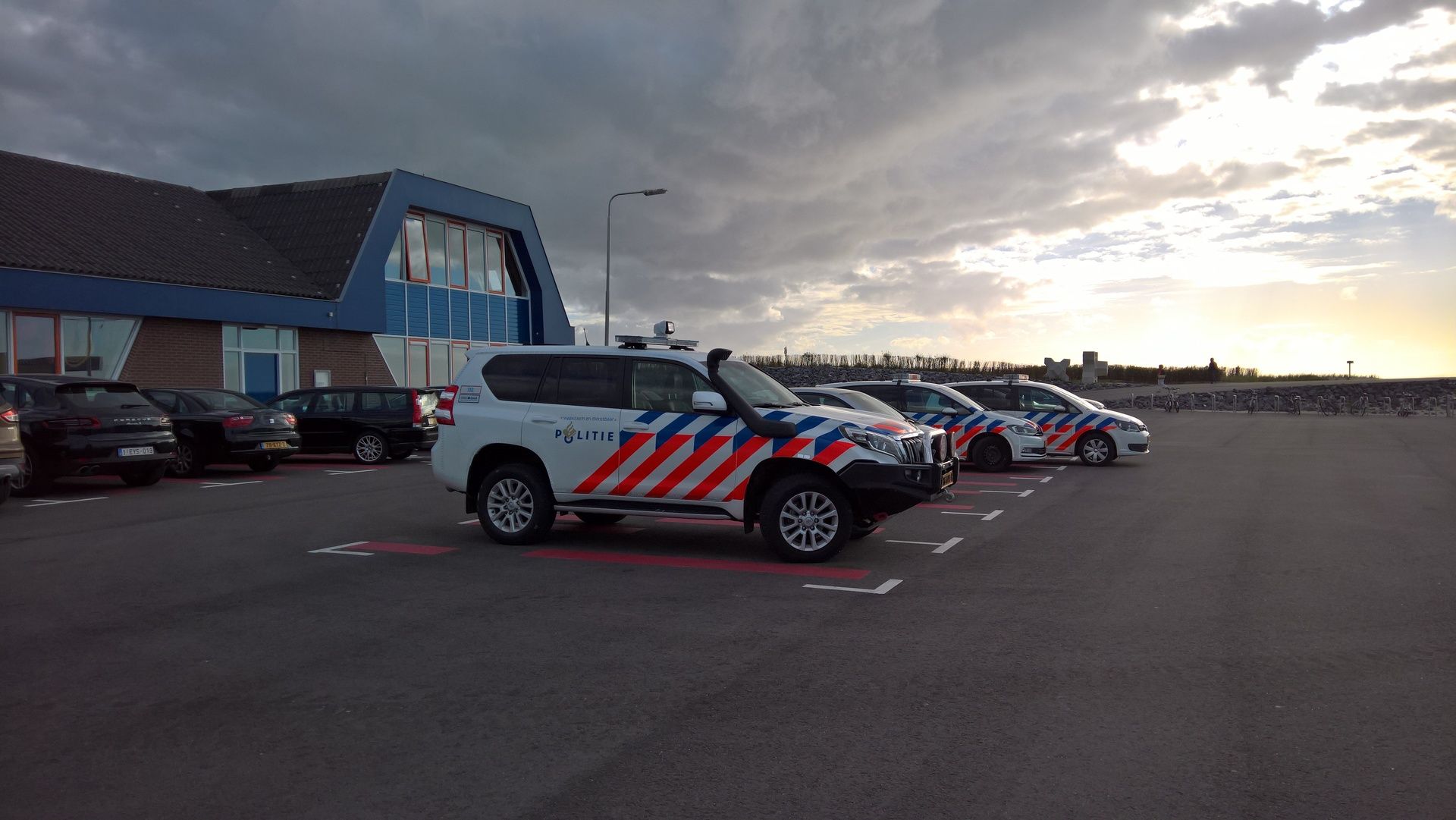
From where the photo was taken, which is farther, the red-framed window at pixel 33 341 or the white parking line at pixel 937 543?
the red-framed window at pixel 33 341

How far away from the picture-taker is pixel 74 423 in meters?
14.4

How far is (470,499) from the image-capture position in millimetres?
10414

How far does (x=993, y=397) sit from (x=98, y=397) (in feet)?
48.9

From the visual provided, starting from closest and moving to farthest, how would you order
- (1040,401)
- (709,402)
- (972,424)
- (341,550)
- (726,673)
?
(726,673) → (709,402) → (341,550) → (972,424) → (1040,401)

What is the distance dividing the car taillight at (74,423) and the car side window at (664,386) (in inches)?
363

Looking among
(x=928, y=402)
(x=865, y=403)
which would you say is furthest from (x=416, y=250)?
(x=865, y=403)

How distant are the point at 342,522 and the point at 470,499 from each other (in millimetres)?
2242

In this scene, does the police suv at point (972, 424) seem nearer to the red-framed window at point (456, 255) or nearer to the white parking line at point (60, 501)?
the white parking line at point (60, 501)

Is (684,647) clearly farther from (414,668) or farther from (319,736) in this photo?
(319,736)

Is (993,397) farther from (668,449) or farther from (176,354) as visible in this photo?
(176,354)

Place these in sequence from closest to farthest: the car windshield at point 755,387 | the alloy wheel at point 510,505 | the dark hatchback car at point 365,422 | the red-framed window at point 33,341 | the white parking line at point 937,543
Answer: the car windshield at point 755,387 < the white parking line at point 937,543 < the alloy wheel at point 510,505 < the dark hatchback car at point 365,422 < the red-framed window at point 33,341

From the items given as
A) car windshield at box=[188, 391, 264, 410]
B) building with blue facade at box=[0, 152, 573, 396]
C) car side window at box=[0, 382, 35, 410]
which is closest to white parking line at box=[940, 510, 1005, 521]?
car windshield at box=[188, 391, 264, 410]

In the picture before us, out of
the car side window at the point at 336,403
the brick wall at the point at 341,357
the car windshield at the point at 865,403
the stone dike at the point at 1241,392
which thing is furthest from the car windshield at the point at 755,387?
the stone dike at the point at 1241,392

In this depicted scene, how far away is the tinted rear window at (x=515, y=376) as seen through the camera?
10.1 m
